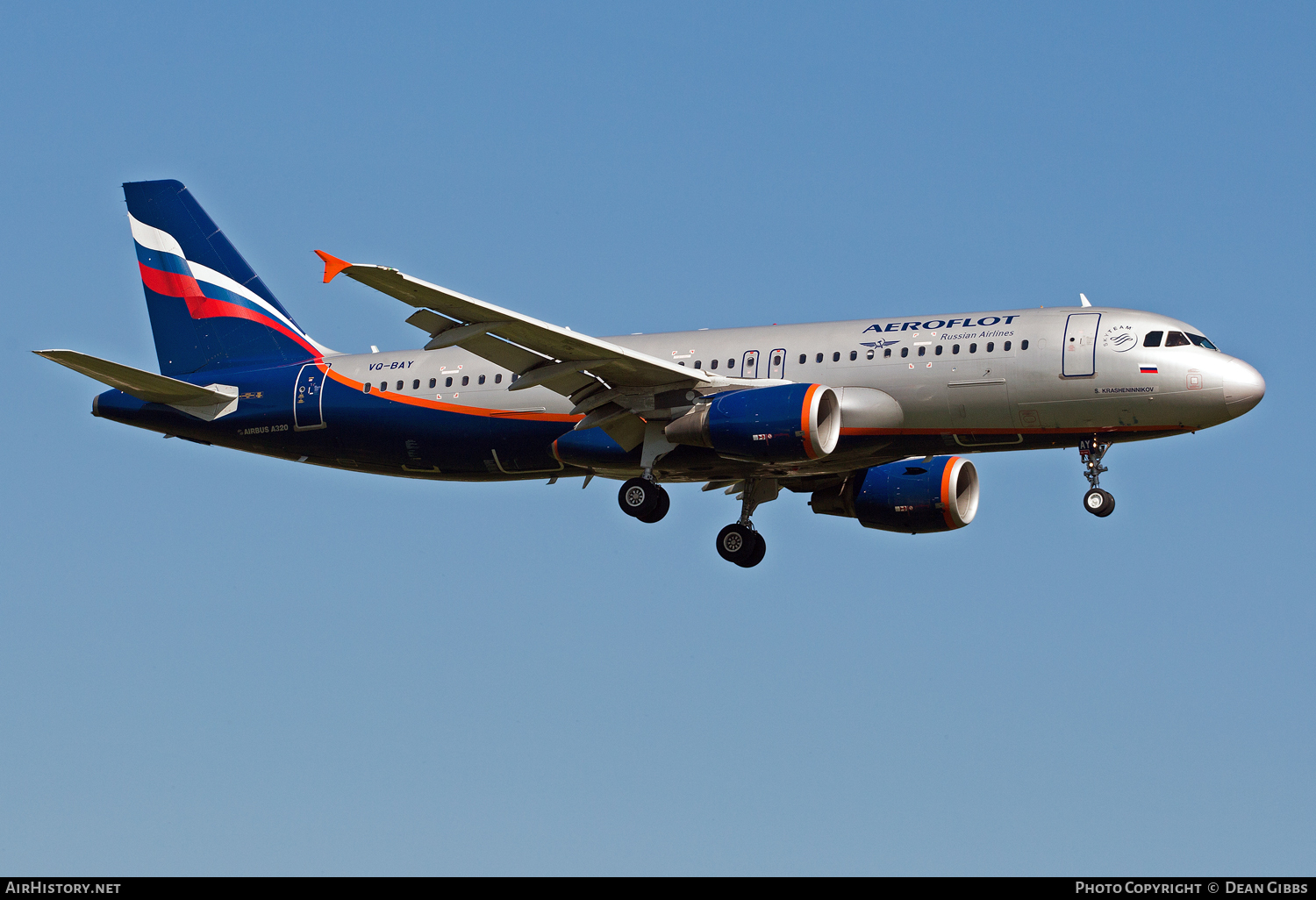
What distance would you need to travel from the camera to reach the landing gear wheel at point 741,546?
1767 inches

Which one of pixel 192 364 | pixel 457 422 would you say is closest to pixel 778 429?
pixel 457 422

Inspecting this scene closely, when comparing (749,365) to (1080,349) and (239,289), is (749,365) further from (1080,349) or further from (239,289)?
(239,289)

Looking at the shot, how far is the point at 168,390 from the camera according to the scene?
45562 millimetres

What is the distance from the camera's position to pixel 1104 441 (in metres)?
39.2

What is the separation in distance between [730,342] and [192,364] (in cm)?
1526

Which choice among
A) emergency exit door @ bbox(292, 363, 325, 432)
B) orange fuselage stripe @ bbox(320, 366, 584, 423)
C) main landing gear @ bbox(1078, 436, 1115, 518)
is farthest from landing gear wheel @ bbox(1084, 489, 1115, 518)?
emergency exit door @ bbox(292, 363, 325, 432)

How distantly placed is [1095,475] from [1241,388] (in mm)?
3586

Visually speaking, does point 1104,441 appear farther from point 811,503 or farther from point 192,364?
point 192,364

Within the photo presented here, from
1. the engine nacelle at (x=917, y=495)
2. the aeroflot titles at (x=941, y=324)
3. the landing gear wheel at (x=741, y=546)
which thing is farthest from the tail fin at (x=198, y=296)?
the aeroflot titles at (x=941, y=324)

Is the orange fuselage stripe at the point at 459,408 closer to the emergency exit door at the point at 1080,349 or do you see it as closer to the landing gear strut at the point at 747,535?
the landing gear strut at the point at 747,535

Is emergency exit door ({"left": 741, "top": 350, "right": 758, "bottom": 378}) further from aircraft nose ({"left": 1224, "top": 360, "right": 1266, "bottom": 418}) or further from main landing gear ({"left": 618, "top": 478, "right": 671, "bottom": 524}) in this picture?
aircraft nose ({"left": 1224, "top": 360, "right": 1266, "bottom": 418})

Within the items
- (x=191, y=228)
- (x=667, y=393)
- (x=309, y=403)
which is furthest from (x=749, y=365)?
(x=191, y=228)

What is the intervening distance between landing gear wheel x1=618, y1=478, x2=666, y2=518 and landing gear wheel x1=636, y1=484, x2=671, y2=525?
0.8 inches

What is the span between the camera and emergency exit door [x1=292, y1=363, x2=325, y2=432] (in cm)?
4519
